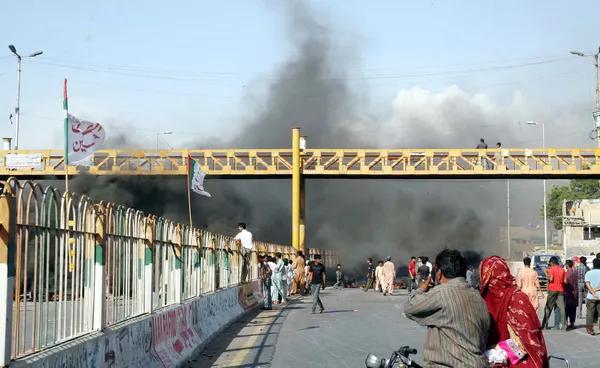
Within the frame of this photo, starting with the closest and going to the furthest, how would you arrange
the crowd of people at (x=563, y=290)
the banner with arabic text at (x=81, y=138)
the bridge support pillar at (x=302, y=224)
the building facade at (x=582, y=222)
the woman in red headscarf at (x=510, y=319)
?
1. the woman in red headscarf at (x=510, y=319)
2. the banner with arabic text at (x=81, y=138)
3. the crowd of people at (x=563, y=290)
4. the bridge support pillar at (x=302, y=224)
5. the building facade at (x=582, y=222)

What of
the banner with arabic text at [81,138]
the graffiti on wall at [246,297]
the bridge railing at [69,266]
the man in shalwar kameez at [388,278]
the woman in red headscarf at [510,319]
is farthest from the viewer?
the man in shalwar kameez at [388,278]

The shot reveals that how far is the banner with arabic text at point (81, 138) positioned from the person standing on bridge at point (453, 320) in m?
9.61

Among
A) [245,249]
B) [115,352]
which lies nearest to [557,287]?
[245,249]

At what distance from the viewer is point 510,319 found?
5438mm

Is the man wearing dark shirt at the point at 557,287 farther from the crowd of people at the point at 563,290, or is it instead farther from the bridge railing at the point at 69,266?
the bridge railing at the point at 69,266

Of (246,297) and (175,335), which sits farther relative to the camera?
(246,297)

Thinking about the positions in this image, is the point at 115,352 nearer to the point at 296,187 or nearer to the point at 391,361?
the point at 391,361

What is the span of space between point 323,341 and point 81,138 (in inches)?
217

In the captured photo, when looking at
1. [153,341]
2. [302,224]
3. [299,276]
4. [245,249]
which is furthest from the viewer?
[302,224]

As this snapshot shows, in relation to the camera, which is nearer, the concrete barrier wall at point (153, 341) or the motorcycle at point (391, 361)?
the motorcycle at point (391, 361)

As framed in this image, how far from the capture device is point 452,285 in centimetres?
535

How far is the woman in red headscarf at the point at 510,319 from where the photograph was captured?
17.7 ft

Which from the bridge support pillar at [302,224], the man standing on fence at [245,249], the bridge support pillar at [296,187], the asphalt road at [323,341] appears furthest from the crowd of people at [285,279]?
the bridge support pillar at [302,224]

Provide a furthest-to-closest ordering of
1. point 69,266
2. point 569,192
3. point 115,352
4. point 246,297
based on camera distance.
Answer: point 569,192
point 246,297
point 115,352
point 69,266
